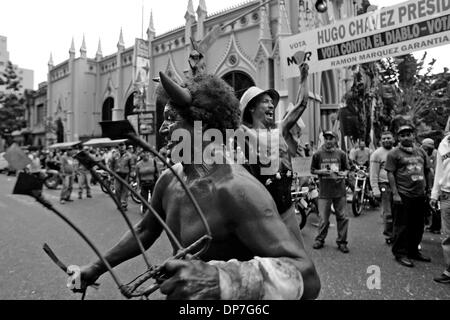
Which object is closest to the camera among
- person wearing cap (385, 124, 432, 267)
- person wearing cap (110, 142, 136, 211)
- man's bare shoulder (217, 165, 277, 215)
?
man's bare shoulder (217, 165, 277, 215)

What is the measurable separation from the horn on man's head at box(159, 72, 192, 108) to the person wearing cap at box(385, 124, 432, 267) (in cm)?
405

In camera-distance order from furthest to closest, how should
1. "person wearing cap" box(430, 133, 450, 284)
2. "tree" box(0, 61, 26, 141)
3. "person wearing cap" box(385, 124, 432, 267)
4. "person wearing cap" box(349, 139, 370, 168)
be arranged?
"person wearing cap" box(349, 139, 370, 168) < "person wearing cap" box(385, 124, 432, 267) < "tree" box(0, 61, 26, 141) < "person wearing cap" box(430, 133, 450, 284)

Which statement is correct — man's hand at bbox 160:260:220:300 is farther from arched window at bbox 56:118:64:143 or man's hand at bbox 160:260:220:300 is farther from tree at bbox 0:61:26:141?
arched window at bbox 56:118:64:143

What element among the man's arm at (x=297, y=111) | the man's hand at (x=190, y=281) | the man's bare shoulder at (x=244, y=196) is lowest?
the man's hand at (x=190, y=281)

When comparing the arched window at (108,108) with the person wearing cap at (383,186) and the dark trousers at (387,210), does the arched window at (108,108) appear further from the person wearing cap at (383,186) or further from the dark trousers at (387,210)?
the dark trousers at (387,210)

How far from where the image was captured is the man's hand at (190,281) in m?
0.75

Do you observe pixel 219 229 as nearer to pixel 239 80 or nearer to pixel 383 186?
pixel 383 186

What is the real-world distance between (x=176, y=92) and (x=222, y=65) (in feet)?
53.5

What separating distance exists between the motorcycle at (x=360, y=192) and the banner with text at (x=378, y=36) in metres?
3.37

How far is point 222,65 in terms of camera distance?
54.7ft

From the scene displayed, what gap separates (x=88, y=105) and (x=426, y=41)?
29.2 meters

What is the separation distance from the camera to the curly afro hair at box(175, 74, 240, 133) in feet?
3.77

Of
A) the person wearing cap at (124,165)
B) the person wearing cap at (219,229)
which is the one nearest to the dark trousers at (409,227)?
the person wearing cap at (219,229)

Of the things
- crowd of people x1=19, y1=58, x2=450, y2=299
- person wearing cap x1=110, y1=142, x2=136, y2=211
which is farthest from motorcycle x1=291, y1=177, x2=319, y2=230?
person wearing cap x1=110, y1=142, x2=136, y2=211
